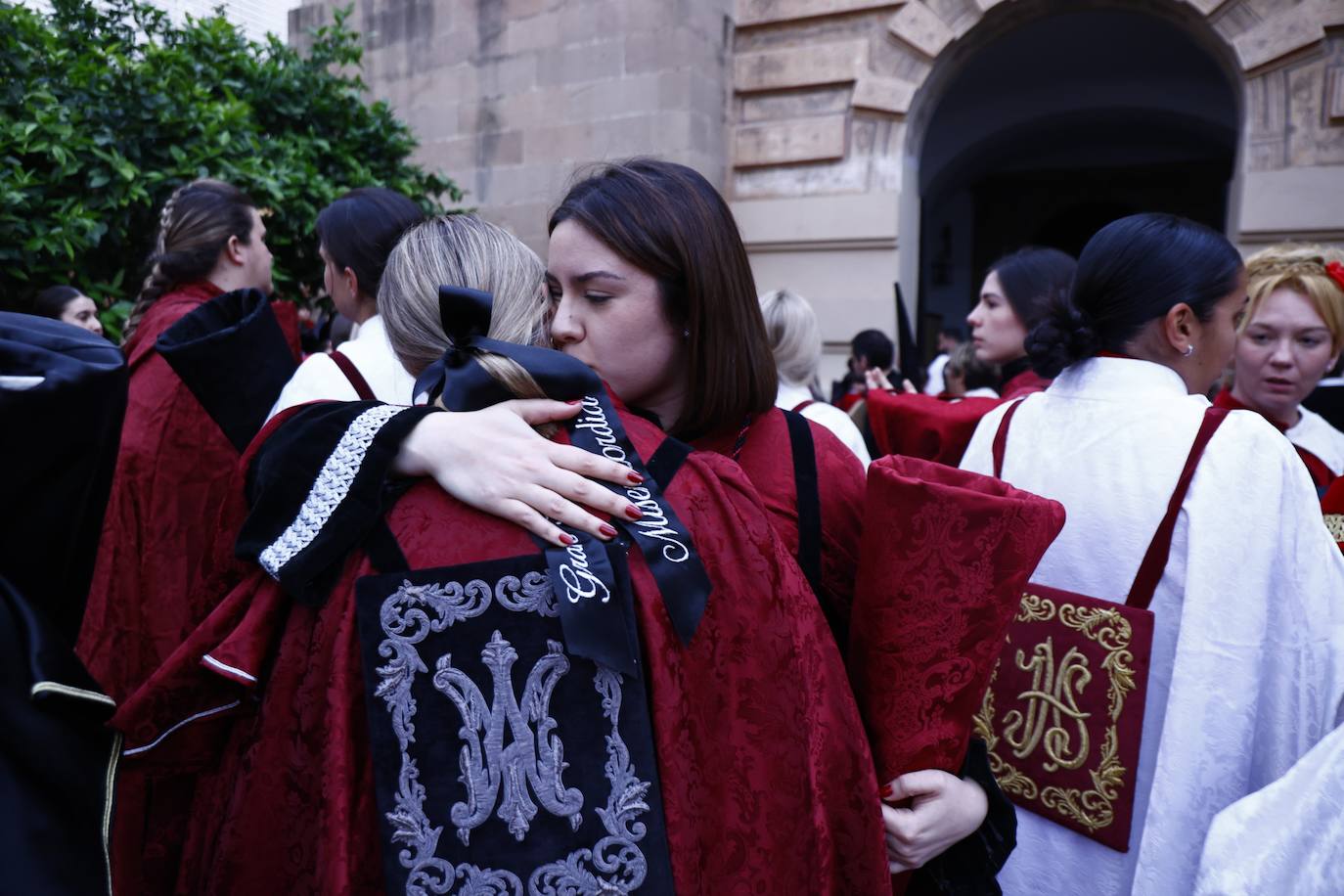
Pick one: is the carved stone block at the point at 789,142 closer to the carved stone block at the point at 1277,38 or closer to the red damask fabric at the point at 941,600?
the carved stone block at the point at 1277,38

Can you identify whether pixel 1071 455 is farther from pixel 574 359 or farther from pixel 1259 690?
pixel 574 359

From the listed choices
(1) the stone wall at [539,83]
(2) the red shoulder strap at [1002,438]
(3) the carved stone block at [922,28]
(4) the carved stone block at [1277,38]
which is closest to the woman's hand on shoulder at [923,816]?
(2) the red shoulder strap at [1002,438]

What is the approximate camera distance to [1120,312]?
2.04 metres

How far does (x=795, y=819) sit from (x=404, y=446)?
0.69 meters

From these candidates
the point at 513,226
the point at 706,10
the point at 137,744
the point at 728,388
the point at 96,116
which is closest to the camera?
the point at 137,744

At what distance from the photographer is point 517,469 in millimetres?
1106

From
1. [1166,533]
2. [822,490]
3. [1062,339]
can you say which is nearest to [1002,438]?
[1062,339]

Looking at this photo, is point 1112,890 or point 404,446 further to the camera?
point 1112,890

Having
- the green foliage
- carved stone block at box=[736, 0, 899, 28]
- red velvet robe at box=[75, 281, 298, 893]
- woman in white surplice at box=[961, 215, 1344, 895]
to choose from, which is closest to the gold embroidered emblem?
woman in white surplice at box=[961, 215, 1344, 895]

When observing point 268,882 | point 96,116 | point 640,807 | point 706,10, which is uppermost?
point 706,10

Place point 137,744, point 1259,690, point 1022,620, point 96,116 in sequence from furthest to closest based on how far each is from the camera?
point 96,116 < point 1022,620 < point 1259,690 < point 137,744

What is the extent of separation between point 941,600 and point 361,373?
5.24 feet

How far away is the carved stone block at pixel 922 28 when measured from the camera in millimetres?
7336

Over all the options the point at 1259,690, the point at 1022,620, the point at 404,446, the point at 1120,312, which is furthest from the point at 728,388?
the point at 1259,690
